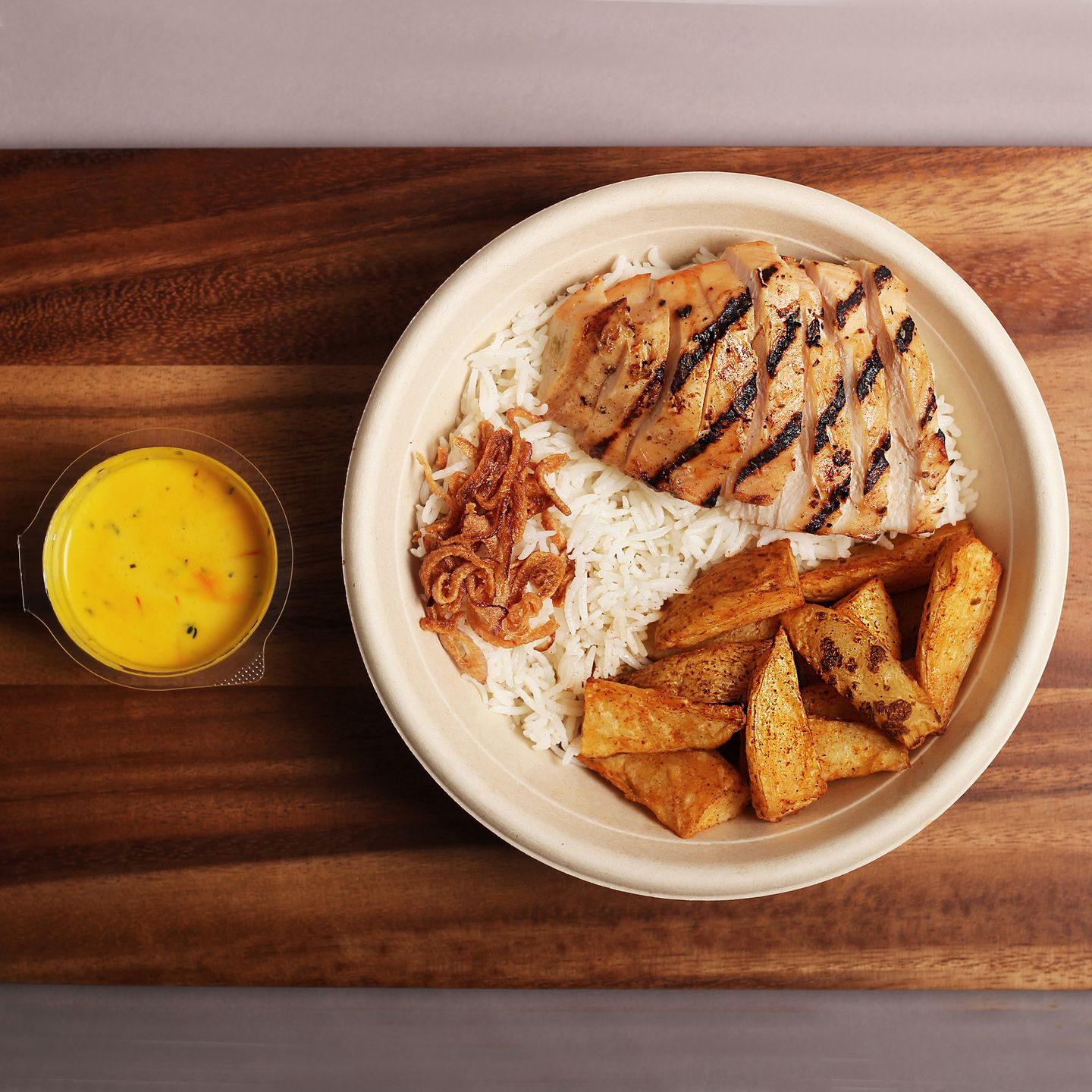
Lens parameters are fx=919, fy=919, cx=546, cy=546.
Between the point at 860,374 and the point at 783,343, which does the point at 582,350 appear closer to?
the point at 783,343

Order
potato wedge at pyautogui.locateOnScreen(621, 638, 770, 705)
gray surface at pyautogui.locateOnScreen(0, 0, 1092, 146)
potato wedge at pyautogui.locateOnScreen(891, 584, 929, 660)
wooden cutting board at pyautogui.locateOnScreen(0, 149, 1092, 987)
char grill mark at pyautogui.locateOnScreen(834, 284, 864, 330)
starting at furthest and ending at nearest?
1. gray surface at pyautogui.locateOnScreen(0, 0, 1092, 146)
2. wooden cutting board at pyautogui.locateOnScreen(0, 149, 1092, 987)
3. potato wedge at pyautogui.locateOnScreen(891, 584, 929, 660)
4. potato wedge at pyautogui.locateOnScreen(621, 638, 770, 705)
5. char grill mark at pyautogui.locateOnScreen(834, 284, 864, 330)

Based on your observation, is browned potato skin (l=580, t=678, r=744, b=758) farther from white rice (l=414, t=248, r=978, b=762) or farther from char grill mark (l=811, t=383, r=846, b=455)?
char grill mark (l=811, t=383, r=846, b=455)

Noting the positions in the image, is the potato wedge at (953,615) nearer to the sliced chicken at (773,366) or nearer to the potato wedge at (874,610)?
the potato wedge at (874,610)

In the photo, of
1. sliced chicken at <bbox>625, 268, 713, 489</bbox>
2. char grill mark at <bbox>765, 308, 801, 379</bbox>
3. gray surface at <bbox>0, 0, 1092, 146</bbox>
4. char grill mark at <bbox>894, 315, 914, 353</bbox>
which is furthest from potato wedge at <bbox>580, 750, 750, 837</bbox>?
gray surface at <bbox>0, 0, 1092, 146</bbox>

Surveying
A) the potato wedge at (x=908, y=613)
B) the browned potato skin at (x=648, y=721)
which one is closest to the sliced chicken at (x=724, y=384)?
the browned potato skin at (x=648, y=721)

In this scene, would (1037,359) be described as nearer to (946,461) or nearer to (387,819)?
(946,461)

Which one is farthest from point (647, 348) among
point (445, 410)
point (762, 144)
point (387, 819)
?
point (387, 819)

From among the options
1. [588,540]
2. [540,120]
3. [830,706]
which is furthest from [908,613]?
[540,120]
